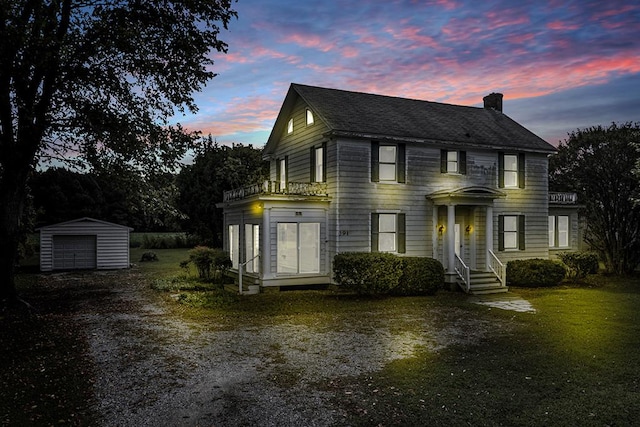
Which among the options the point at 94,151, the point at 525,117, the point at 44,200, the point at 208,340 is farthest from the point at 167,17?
the point at 44,200

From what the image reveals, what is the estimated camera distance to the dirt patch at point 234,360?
22.0ft

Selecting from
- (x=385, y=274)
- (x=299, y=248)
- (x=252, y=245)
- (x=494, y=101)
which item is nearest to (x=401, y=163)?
(x=385, y=274)

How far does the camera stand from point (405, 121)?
71.3 ft

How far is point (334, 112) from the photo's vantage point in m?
20.5

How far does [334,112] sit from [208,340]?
1239 cm

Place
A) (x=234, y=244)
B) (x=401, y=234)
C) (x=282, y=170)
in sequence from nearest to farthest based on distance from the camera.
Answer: (x=401, y=234) → (x=234, y=244) → (x=282, y=170)

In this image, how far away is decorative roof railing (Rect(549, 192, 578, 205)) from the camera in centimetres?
2530

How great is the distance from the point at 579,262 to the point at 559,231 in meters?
3.80

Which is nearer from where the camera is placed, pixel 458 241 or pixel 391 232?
pixel 391 232

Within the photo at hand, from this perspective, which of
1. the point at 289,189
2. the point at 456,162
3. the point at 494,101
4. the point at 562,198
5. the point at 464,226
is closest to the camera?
the point at 289,189

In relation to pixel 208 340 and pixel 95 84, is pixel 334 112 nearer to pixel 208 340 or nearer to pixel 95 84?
pixel 95 84

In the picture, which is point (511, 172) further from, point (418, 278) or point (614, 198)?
point (418, 278)

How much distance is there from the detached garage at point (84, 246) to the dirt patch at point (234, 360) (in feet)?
46.3

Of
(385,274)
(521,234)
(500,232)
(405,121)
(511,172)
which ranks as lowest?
(385,274)
